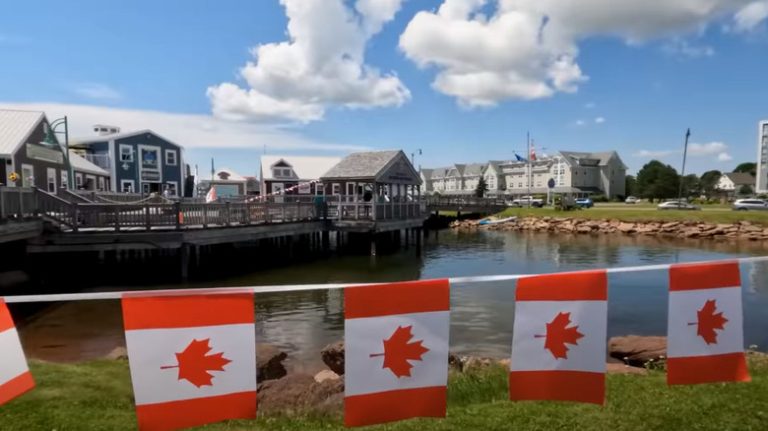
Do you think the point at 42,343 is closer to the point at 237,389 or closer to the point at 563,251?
the point at 237,389

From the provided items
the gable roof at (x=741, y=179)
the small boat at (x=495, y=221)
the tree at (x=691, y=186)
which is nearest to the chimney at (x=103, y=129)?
the small boat at (x=495, y=221)

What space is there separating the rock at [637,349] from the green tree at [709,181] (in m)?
104

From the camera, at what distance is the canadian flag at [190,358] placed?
334cm

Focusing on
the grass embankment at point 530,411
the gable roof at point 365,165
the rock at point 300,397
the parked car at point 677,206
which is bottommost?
the rock at point 300,397

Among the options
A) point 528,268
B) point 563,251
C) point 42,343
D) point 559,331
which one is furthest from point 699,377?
point 563,251

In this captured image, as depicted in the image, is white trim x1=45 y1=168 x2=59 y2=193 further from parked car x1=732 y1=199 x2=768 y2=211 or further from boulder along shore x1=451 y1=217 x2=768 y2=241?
parked car x1=732 y1=199 x2=768 y2=211

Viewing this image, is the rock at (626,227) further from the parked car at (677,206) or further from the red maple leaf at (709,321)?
the red maple leaf at (709,321)

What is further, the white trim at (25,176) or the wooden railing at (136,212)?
the white trim at (25,176)

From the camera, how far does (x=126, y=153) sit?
41844 millimetres

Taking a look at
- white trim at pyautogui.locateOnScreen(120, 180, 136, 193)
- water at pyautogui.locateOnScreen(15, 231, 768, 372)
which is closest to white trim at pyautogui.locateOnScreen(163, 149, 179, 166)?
white trim at pyautogui.locateOnScreen(120, 180, 136, 193)

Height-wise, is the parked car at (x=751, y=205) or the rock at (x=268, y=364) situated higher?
the parked car at (x=751, y=205)

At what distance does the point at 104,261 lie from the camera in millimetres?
22797

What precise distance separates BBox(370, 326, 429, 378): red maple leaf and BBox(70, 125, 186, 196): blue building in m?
42.2

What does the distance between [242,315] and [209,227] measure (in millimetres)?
16741
